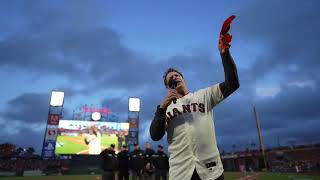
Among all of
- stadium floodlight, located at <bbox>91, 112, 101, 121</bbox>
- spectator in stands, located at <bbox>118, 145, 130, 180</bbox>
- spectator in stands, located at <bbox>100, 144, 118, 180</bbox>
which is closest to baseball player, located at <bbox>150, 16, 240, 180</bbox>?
spectator in stands, located at <bbox>100, 144, 118, 180</bbox>

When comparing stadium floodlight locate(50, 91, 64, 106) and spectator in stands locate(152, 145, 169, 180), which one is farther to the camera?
stadium floodlight locate(50, 91, 64, 106)

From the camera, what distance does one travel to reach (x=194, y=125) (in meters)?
2.29

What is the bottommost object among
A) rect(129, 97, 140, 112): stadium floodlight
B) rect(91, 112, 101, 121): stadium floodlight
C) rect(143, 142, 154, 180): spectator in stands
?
Result: rect(143, 142, 154, 180): spectator in stands

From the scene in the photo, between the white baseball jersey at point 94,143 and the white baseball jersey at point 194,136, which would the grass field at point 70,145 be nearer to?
the white baseball jersey at point 94,143

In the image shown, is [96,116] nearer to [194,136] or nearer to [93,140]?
[93,140]

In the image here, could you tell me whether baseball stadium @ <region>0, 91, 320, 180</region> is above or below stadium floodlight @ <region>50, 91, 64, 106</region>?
below

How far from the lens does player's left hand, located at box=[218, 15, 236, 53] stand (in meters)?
2.15

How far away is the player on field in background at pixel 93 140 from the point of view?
34438 mm

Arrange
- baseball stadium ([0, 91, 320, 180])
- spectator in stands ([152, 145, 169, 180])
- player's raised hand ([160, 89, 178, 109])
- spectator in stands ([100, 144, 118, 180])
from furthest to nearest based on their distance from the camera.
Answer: baseball stadium ([0, 91, 320, 180]) < spectator in stands ([152, 145, 169, 180]) < spectator in stands ([100, 144, 118, 180]) < player's raised hand ([160, 89, 178, 109])

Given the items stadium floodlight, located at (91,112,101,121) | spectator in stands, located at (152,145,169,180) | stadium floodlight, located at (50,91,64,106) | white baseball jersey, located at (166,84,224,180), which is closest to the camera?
white baseball jersey, located at (166,84,224,180)

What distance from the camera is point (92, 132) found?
3491 centimetres

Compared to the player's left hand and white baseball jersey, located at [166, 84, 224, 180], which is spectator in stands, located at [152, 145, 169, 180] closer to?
white baseball jersey, located at [166, 84, 224, 180]

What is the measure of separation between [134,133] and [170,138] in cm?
3640

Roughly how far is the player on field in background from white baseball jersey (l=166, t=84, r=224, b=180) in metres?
34.0
